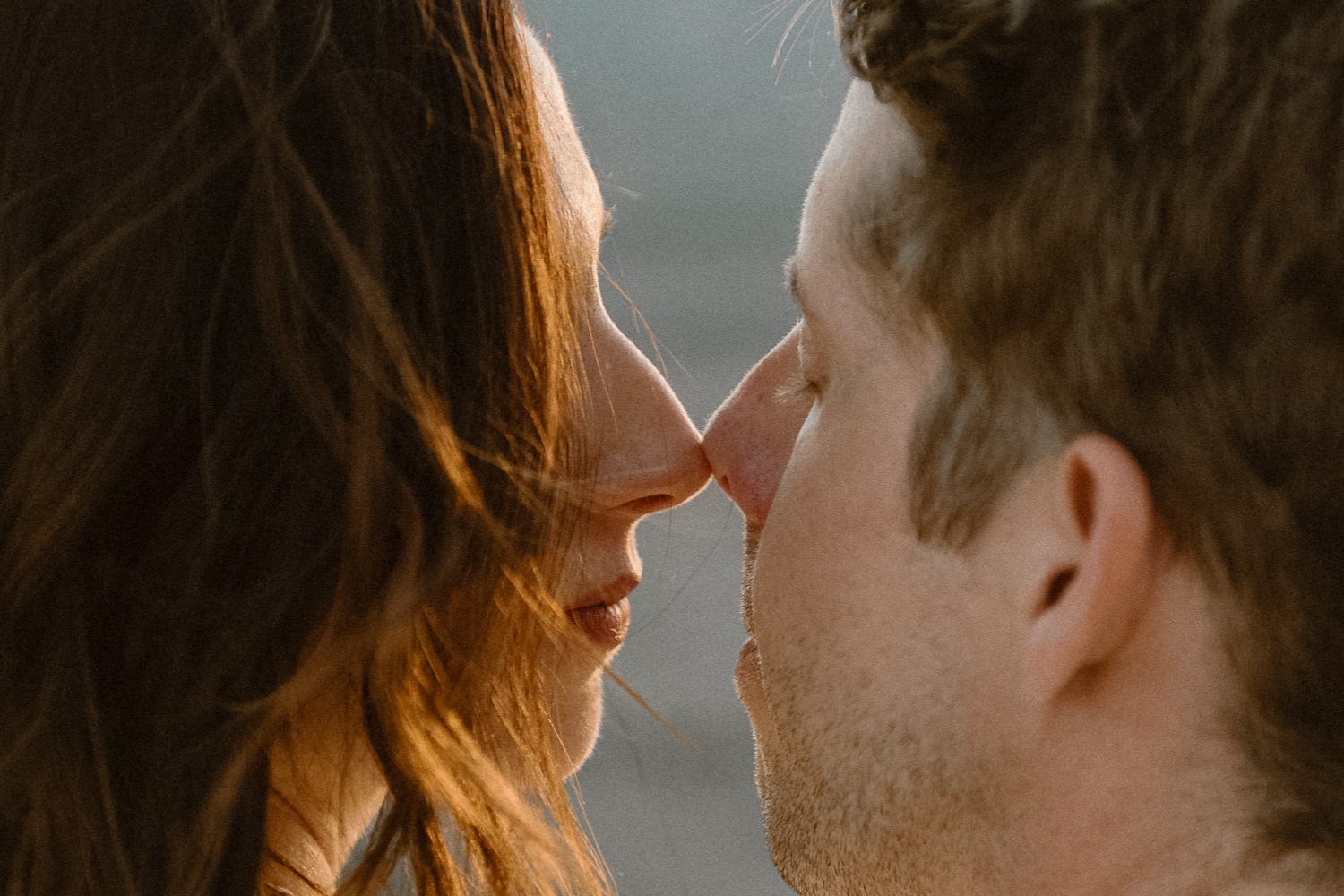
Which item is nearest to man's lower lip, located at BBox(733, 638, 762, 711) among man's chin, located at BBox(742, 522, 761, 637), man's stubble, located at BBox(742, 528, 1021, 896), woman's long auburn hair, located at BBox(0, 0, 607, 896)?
man's chin, located at BBox(742, 522, 761, 637)

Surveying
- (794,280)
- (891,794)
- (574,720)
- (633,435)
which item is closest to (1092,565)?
(891,794)

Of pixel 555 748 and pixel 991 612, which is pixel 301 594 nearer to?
pixel 555 748

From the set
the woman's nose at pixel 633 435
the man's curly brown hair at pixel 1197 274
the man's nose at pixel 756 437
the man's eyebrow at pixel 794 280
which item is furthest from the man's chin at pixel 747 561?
the man's curly brown hair at pixel 1197 274

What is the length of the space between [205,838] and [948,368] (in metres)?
0.70

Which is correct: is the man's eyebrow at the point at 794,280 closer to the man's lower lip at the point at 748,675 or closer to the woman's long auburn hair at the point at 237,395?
the woman's long auburn hair at the point at 237,395

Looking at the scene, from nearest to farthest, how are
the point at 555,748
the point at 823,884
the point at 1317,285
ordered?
the point at 1317,285
the point at 823,884
the point at 555,748

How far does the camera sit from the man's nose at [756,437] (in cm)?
140

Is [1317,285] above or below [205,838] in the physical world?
above

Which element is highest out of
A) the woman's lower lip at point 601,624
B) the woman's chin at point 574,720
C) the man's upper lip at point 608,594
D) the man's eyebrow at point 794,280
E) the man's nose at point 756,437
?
the man's eyebrow at point 794,280

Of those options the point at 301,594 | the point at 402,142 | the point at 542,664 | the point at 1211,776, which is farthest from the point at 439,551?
the point at 1211,776

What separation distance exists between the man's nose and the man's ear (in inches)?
17.0

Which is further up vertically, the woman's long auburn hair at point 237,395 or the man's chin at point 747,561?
the woman's long auburn hair at point 237,395

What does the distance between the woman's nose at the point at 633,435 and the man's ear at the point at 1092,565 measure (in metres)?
0.45

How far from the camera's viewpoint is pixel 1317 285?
885mm
